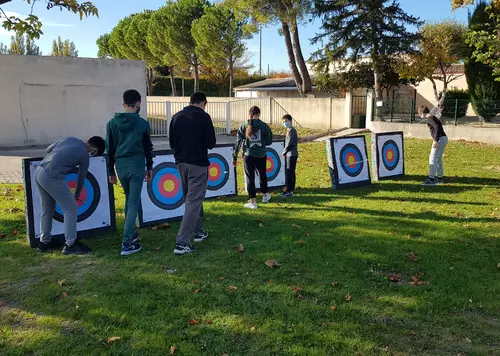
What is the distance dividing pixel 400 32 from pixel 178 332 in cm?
2527

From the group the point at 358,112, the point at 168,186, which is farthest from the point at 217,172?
the point at 358,112

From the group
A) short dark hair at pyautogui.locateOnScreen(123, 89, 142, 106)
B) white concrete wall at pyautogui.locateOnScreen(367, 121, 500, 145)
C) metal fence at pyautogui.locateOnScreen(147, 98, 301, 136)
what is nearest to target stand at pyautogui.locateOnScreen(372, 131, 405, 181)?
short dark hair at pyautogui.locateOnScreen(123, 89, 142, 106)

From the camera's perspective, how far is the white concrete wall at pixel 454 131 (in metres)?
18.0

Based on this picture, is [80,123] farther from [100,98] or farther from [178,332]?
[178,332]

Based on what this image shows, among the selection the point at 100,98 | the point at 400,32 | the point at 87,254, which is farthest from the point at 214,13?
the point at 87,254

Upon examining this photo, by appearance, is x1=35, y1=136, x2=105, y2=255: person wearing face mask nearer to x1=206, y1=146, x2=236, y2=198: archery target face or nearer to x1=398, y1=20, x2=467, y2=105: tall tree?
x1=206, y1=146, x2=236, y2=198: archery target face

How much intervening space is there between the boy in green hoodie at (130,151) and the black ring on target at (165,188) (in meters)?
1.31

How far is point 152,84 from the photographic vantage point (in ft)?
174

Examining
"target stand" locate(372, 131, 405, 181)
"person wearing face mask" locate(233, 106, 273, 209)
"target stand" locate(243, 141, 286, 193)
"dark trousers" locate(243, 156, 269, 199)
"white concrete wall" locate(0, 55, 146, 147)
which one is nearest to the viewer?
"person wearing face mask" locate(233, 106, 273, 209)

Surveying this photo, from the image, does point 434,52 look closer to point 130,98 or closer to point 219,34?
point 219,34

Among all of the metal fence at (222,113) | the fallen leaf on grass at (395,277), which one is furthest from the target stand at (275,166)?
the metal fence at (222,113)

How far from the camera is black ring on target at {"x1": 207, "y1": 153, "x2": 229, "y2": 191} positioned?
27.2ft

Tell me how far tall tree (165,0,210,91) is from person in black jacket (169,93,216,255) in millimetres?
40503

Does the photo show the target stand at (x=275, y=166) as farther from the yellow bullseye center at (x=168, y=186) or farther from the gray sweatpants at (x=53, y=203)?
the gray sweatpants at (x=53, y=203)
